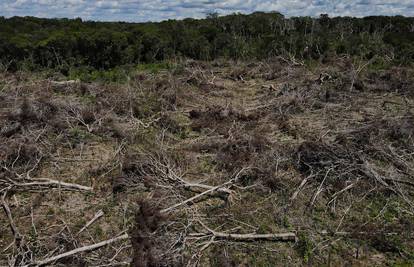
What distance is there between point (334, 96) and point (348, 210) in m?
4.68

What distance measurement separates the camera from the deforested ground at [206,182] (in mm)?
4180

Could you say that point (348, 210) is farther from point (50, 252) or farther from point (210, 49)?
point (210, 49)

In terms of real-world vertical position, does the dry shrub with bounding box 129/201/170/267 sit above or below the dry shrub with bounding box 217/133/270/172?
below

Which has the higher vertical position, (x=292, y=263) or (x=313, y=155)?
(x=313, y=155)

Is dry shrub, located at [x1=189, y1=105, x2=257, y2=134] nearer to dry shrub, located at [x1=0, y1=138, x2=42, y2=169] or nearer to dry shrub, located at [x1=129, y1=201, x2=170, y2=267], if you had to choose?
dry shrub, located at [x1=0, y1=138, x2=42, y2=169]

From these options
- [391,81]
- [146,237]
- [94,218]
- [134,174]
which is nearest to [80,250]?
[146,237]

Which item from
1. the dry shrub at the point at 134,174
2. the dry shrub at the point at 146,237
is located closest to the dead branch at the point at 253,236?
the dry shrub at the point at 146,237

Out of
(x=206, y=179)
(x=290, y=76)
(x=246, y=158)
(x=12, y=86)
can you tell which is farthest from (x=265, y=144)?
(x=12, y=86)

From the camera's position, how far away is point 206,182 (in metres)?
5.59

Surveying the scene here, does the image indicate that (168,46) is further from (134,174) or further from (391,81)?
(134,174)

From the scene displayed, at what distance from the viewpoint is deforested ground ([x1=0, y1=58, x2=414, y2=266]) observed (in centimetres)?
418

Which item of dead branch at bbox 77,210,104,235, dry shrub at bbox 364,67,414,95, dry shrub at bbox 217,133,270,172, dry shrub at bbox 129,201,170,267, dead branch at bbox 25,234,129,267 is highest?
dry shrub at bbox 364,67,414,95

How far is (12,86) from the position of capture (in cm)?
1023

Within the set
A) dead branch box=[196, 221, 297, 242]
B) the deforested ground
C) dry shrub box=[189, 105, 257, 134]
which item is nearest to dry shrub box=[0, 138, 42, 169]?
the deforested ground
